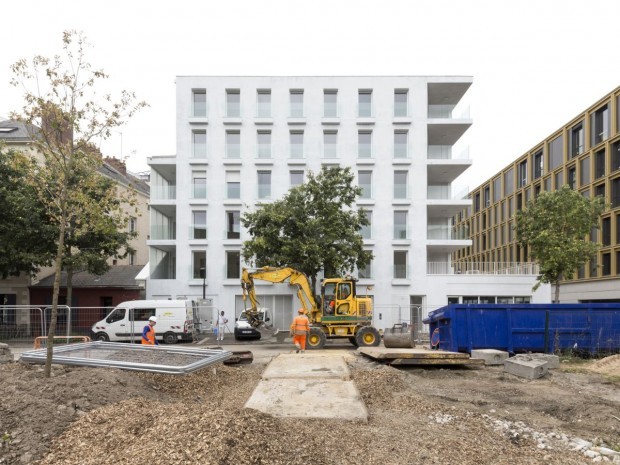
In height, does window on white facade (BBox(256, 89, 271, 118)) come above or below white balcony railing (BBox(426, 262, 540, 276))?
above

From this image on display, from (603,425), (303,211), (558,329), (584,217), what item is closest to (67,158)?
(603,425)

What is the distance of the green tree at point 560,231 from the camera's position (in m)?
29.1

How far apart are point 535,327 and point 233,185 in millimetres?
23283

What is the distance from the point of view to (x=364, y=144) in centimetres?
3541

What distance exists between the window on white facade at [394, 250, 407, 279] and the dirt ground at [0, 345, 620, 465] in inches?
911

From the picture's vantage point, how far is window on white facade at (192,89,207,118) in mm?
35500

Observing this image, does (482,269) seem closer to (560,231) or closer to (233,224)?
(560,231)

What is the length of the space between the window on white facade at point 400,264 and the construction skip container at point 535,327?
675 inches

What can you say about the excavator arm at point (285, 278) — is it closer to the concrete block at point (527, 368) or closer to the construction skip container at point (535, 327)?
the construction skip container at point (535, 327)

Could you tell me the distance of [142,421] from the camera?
6.07 m

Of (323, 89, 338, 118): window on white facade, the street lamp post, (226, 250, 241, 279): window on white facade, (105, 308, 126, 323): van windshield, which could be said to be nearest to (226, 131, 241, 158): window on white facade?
(323, 89, 338, 118): window on white facade

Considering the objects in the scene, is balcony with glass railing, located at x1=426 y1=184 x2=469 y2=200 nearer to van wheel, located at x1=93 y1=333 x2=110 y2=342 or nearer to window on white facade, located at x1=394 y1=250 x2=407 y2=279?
window on white facade, located at x1=394 y1=250 x2=407 y2=279

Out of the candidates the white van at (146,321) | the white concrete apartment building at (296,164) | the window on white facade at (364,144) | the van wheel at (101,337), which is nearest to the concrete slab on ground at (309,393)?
the white van at (146,321)

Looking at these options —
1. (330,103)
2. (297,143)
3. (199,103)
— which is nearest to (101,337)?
(297,143)
